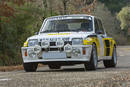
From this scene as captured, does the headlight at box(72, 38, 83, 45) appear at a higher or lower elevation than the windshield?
lower

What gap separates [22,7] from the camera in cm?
2897

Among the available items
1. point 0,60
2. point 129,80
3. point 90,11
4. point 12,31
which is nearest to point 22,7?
point 12,31

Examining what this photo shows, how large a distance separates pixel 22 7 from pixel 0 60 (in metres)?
3.80

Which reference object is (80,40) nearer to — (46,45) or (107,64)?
(46,45)

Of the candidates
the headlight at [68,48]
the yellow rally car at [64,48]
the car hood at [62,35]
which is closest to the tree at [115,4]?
the yellow rally car at [64,48]

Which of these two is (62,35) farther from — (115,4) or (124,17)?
(115,4)

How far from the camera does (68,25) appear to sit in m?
14.8

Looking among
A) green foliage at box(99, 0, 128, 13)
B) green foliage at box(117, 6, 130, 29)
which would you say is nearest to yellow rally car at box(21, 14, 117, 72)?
green foliage at box(117, 6, 130, 29)

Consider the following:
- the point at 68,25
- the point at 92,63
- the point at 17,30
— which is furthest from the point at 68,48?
the point at 17,30

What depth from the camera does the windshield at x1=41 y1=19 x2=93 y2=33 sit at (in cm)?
1466

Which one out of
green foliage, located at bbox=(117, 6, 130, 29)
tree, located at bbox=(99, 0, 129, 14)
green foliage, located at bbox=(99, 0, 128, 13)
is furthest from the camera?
tree, located at bbox=(99, 0, 129, 14)

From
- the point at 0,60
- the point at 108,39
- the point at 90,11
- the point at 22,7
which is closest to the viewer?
the point at 108,39

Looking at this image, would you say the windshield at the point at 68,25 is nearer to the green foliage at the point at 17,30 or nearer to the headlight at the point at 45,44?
the headlight at the point at 45,44

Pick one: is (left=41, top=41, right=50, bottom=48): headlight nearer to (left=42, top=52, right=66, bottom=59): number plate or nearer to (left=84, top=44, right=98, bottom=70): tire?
(left=42, top=52, right=66, bottom=59): number plate
